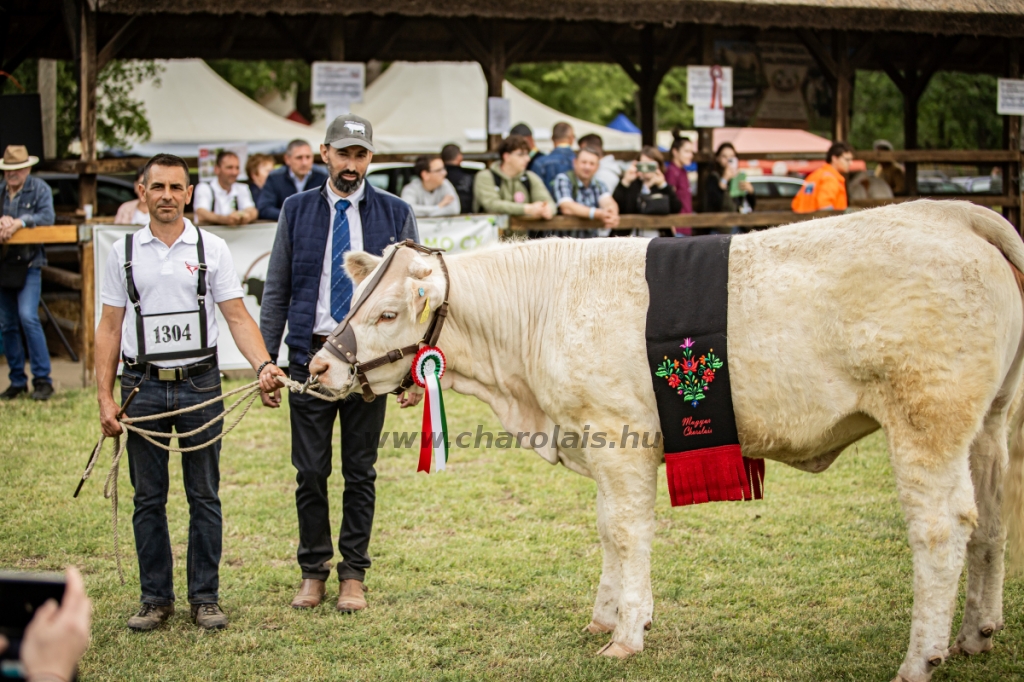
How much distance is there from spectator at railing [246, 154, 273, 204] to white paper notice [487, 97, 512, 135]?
2833 mm

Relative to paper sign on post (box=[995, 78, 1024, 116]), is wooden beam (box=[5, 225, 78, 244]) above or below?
below

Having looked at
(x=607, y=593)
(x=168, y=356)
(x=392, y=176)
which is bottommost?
(x=607, y=593)

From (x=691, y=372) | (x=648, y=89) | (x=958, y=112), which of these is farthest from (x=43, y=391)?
(x=958, y=112)

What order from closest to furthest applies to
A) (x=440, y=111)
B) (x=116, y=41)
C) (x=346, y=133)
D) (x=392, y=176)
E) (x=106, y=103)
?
1. (x=346, y=133)
2. (x=116, y=41)
3. (x=392, y=176)
4. (x=106, y=103)
5. (x=440, y=111)

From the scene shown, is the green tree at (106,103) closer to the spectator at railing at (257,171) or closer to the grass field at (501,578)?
the spectator at railing at (257,171)

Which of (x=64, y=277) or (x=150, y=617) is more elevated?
(x=64, y=277)

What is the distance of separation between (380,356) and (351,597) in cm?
134

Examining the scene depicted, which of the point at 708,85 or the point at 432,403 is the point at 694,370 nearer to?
the point at 432,403

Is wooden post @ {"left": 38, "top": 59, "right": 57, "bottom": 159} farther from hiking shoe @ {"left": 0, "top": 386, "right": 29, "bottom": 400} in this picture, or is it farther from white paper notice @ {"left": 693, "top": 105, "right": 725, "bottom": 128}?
white paper notice @ {"left": 693, "top": 105, "right": 725, "bottom": 128}

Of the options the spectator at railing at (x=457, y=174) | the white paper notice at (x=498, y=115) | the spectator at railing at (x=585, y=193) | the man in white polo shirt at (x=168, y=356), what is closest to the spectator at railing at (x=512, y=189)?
the spectator at railing at (x=585, y=193)

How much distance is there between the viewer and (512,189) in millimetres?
10164

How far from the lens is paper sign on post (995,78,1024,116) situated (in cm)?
1341

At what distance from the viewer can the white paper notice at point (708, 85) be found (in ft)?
41.0

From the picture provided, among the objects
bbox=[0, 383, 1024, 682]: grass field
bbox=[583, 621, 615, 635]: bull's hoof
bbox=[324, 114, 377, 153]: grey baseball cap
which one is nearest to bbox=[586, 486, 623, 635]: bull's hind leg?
bbox=[583, 621, 615, 635]: bull's hoof
